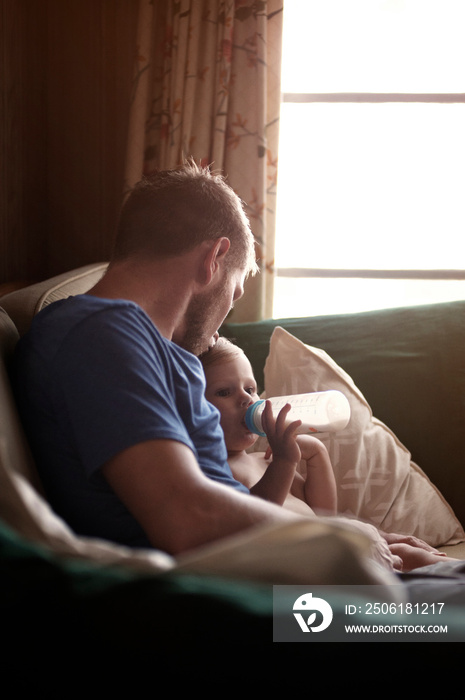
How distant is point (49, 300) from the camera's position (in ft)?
4.35

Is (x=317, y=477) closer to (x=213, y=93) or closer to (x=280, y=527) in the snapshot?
(x=280, y=527)

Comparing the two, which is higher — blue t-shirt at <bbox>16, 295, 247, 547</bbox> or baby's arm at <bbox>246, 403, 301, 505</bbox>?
blue t-shirt at <bbox>16, 295, 247, 547</bbox>

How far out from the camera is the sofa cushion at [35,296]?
123 centimetres

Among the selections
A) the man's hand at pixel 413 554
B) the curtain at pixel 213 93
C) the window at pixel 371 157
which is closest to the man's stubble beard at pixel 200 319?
the man's hand at pixel 413 554

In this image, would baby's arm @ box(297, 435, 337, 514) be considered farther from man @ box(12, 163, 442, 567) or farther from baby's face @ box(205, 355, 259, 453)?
man @ box(12, 163, 442, 567)

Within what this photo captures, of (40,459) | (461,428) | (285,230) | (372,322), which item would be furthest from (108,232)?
(40,459)

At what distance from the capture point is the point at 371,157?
265 centimetres

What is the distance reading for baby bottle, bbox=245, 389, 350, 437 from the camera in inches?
56.3

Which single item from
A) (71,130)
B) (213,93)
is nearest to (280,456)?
(213,93)

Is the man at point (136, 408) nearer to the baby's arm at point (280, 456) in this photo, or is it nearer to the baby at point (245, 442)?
the baby's arm at point (280, 456)

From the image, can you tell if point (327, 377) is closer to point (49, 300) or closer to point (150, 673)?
point (49, 300)

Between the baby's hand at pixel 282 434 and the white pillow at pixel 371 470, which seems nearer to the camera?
the baby's hand at pixel 282 434

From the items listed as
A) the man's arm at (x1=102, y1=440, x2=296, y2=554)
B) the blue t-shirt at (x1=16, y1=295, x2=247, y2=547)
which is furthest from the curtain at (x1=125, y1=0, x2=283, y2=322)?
the man's arm at (x1=102, y1=440, x2=296, y2=554)

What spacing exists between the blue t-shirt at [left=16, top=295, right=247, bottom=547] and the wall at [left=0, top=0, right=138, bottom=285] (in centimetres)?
141
